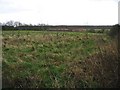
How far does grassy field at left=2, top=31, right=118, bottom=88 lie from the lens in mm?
12041

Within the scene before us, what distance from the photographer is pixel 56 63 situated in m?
16.8

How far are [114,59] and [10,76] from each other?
431 cm

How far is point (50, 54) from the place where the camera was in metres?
18.4

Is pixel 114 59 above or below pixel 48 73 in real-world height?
above

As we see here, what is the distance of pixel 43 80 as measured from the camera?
1388 cm

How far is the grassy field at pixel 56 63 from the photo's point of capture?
12.0m

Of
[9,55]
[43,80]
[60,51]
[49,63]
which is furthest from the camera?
[60,51]

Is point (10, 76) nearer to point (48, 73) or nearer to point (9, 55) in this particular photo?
point (48, 73)

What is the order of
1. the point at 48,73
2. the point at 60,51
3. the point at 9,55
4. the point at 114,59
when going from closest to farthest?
1. the point at 114,59
2. the point at 48,73
3. the point at 9,55
4. the point at 60,51

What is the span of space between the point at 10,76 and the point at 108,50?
13.2 ft

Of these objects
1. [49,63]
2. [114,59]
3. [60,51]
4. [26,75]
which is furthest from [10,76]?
[60,51]

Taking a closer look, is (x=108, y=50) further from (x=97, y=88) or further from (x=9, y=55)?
(x=9, y=55)

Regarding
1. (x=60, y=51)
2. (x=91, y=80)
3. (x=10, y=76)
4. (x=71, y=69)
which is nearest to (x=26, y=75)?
(x=10, y=76)

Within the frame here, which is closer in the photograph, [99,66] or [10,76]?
[99,66]
